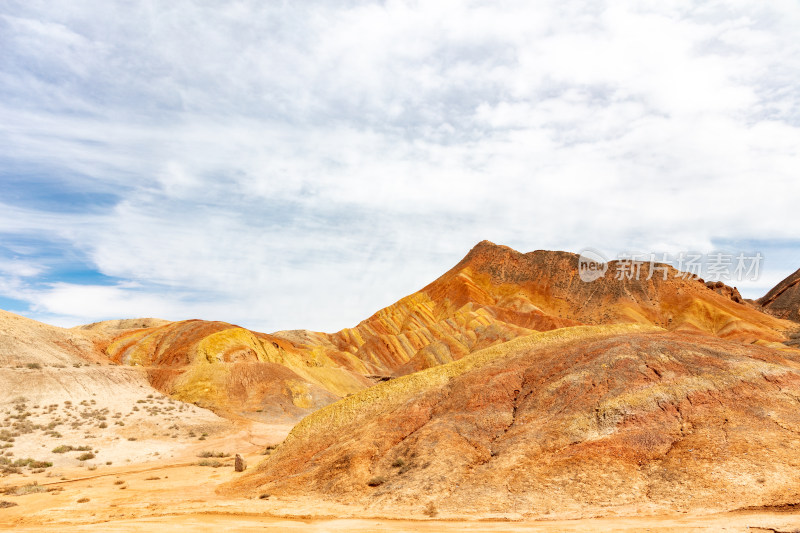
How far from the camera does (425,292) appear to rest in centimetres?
13812

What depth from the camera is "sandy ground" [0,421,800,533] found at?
13.0 meters

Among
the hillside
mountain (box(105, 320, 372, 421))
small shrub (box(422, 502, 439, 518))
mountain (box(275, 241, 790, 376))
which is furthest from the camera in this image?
mountain (box(275, 241, 790, 376))

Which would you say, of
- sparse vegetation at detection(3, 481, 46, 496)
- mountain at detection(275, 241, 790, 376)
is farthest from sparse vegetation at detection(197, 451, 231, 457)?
mountain at detection(275, 241, 790, 376)

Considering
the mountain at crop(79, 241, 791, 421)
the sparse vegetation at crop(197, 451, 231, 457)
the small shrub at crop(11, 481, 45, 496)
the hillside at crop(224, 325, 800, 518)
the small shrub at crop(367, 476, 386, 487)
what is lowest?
the sparse vegetation at crop(197, 451, 231, 457)

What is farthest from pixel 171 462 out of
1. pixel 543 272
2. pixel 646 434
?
pixel 543 272

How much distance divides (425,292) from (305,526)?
406ft

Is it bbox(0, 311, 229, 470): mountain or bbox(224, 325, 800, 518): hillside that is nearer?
bbox(224, 325, 800, 518): hillside

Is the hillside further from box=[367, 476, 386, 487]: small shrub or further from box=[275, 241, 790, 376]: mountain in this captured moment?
box=[275, 241, 790, 376]: mountain

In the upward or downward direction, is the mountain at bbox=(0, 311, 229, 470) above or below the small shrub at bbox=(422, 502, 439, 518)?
above

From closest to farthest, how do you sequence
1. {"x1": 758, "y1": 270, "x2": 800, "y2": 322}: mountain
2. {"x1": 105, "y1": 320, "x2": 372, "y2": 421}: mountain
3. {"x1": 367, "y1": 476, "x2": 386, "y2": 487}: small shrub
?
{"x1": 367, "y1": 476, "x2": 386, "y2": 487}: small shrub, {"x1": 105, "y1": 320, "x2": 372, "y2": 421}: mountain, {"x1": 758, "y1": 270, "x2": 800, "y2": 322}: mountain

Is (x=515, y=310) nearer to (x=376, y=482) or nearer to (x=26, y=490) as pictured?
(x=376, y=482)

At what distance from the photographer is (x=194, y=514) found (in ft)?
Result: 54.3

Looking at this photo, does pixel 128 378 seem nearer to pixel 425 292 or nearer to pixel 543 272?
pixel 425 292

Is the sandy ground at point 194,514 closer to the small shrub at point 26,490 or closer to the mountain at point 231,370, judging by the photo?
the small shrub at point 26,490
